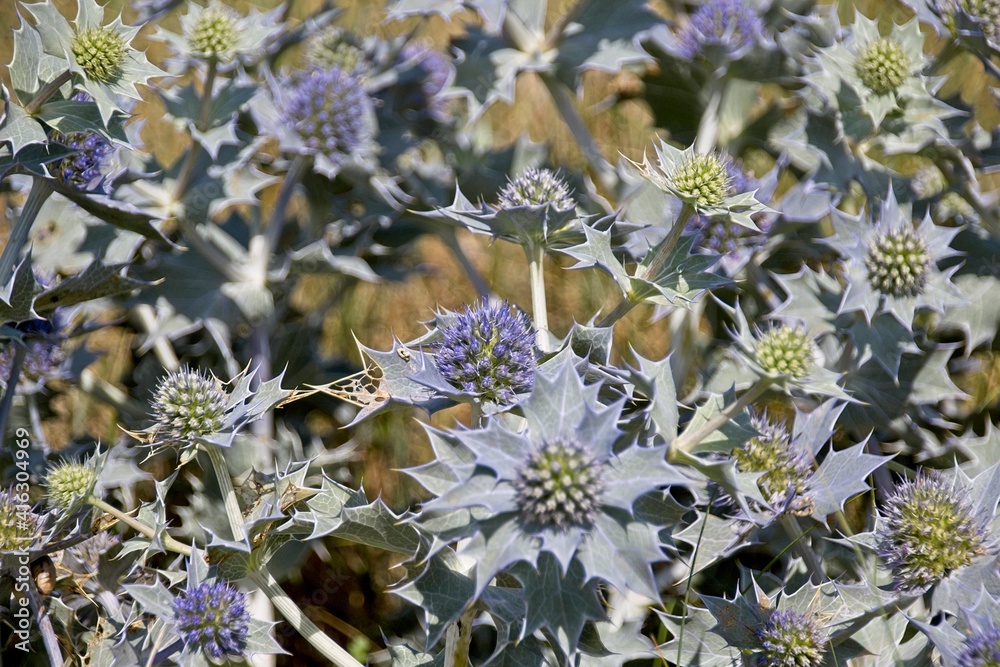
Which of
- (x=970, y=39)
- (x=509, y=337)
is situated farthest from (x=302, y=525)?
(x=970, y=39)

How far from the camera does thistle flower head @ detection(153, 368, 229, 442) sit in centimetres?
→ 140

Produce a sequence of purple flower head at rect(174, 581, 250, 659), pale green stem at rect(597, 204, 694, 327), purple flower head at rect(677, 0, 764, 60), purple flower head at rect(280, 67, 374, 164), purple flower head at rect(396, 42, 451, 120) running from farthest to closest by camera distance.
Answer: purple flower head at rect(396, 42, 451, 120), purple flower head at rect(677, 0, 764, 60), purple flower head at rect(280, 67, 374, 164), pale green stem at rect(597, 204, 694, 327), purple flower head at rect(174, 581, 250, 659)

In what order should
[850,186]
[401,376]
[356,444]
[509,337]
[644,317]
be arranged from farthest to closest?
[644,317], [356,444], [850,186], [401,376], [509,337]

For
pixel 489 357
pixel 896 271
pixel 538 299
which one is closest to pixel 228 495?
pixel 489 357

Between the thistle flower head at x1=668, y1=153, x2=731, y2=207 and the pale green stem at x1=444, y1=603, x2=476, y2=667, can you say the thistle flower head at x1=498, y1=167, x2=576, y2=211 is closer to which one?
the thistle flower head at x1=668, y1=153, x2=731, y2=207

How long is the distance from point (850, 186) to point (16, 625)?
2100mm

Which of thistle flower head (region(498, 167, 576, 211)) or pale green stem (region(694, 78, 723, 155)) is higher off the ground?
thistle flower head (region(498, 167, 576, 211))

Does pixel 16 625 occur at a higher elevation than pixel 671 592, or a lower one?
higher

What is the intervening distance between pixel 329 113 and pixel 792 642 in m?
1.62

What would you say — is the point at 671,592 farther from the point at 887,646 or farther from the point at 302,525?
the point at 302,525

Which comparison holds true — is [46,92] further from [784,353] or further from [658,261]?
[784,353]

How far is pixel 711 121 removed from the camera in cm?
232

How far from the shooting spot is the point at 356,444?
2.33m

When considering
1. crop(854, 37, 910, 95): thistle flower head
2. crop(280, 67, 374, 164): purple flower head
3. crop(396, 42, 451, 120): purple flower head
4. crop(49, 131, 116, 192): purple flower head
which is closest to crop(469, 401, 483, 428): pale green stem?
crop(49, 131, 116, 192): purple flower head
